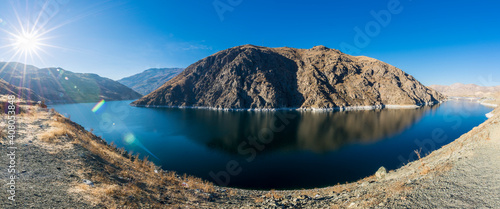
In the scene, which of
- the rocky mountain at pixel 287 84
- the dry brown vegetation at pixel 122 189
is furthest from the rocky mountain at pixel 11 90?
the rocky mountain at pixel 287 84

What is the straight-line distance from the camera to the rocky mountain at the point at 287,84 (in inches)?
5025

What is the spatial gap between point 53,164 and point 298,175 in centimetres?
2259

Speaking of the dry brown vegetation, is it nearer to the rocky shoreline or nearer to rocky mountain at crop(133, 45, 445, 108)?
the rocky shoreline

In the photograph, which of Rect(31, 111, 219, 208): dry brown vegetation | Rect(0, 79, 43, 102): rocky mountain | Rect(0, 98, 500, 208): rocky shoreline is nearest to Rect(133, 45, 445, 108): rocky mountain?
Rect(0, 79, 43, 102): rocky mountain

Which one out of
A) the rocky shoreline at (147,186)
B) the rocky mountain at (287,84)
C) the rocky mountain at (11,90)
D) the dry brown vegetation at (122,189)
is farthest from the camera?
the rocky mountain at (287,84)

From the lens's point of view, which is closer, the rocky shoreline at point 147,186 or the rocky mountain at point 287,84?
the rocky shoreline at point 147,186

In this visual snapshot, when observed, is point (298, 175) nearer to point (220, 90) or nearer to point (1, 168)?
point (1, 168)

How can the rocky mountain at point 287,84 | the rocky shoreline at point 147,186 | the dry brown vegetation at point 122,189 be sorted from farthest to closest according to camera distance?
1. the rocky mountain at point 287,84
2. the dry brown vegetation at point 122,189
3. the rocky shoreline at point 147,186

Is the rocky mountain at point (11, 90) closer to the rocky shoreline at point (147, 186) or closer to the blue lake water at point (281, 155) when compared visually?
the blue lake water at point (281, 155)

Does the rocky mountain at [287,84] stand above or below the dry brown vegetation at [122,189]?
above

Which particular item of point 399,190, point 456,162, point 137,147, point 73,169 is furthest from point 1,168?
point 137,147

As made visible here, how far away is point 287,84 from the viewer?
145000 mm

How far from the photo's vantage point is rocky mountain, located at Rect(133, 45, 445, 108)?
127625 mm

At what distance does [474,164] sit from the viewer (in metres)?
9.55
